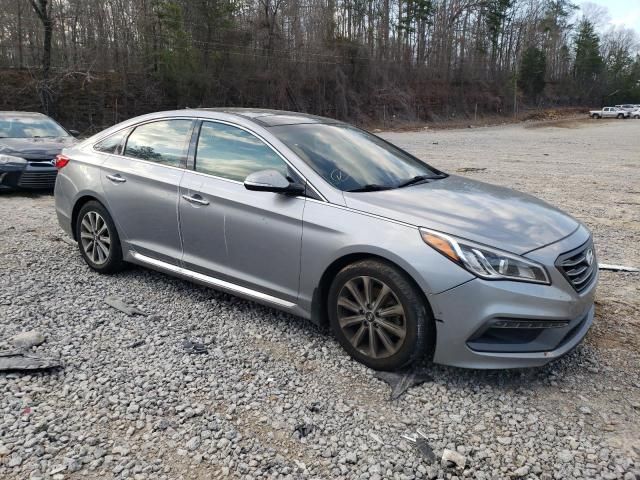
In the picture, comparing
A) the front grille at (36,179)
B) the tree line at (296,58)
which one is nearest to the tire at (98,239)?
the front grille at (36,179)

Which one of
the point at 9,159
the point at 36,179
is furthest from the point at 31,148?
the point at 36,179

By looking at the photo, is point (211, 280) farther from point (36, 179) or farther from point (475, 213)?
point (36, 179)

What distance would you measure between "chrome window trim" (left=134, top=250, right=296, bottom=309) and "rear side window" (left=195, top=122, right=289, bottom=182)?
81 cm

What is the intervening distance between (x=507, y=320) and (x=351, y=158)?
1733mm

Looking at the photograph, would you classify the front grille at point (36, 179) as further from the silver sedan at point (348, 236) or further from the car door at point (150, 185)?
the car door at point (150, 185)

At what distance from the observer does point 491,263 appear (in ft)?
9.84

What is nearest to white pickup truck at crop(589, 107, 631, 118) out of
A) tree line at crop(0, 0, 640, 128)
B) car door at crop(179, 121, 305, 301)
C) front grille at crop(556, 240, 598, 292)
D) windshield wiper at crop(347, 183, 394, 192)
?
tree line at crop(0, 0, 640, 128)

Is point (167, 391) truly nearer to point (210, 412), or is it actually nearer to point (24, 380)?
point (210, 412)

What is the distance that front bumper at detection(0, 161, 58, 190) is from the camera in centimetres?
902

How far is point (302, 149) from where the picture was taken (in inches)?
153

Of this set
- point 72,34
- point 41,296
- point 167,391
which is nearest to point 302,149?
point 167,391

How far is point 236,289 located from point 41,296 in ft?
6.17

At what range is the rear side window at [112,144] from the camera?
4.95m

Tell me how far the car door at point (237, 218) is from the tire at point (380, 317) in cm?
40
